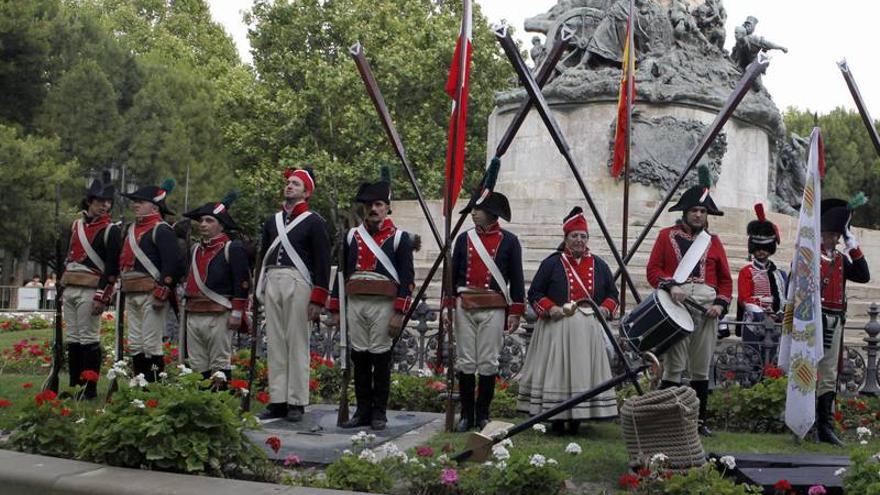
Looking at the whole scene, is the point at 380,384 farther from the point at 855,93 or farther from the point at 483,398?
the point at 855,93

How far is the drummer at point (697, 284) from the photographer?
8.98 metres

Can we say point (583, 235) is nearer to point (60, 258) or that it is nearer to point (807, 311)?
point (807, 311)

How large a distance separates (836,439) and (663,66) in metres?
14.0

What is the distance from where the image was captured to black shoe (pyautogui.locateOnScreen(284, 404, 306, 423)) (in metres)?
9.06

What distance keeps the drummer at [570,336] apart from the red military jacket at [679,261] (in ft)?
1.55

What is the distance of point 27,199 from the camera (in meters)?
34.9

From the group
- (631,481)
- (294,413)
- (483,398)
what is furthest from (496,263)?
(631,481)

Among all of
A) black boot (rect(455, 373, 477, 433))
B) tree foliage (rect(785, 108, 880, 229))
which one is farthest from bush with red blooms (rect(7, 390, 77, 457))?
tree foliage (rect(785, 108, 880, 229))

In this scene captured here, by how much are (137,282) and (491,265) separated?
3.33 metres

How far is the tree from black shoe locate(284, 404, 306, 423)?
28240 millimetres

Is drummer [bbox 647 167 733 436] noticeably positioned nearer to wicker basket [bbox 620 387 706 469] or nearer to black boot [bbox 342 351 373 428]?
wicker basket [bbox 620 387 706 469]

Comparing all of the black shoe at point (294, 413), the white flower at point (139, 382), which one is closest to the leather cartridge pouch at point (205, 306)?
the black shoe at point (294, 413)

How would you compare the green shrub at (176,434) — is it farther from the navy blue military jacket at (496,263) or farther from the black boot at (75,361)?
the black boot at (75,361)

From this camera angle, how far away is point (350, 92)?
128ft
